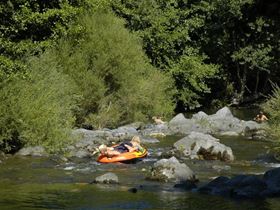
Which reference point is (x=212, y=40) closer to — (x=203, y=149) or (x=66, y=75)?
(x=66, y=75)

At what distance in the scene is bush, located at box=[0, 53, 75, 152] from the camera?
72.9 feet

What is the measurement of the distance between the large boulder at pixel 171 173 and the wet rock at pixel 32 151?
5.64 m

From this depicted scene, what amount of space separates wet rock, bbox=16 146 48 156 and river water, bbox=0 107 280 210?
472 millimetres

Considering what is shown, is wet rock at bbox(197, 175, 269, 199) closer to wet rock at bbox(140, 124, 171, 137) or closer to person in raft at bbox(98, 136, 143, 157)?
person in raft at bbox(98, 136, 143, 157)

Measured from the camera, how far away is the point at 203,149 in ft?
75.9

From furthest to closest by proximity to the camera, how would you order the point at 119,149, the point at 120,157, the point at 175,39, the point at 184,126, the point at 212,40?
the point at 212,40
the point at 175,39
the point at 184,126
the point at 119,149
the point at 120,157

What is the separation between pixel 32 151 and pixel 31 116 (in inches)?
50.1

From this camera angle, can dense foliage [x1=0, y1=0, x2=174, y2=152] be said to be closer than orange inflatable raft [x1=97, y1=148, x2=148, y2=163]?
No

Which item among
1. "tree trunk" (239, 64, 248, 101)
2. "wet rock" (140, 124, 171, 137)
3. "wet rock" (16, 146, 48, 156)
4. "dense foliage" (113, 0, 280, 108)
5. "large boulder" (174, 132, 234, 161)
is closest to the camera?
"wet rock" (16, 146, 48, 156)

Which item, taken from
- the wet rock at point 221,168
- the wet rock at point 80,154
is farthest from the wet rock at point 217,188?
the wet rock at point 80,154

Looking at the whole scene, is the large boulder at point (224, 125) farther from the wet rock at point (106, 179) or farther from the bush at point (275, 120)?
the wet rock at point (106, 179)

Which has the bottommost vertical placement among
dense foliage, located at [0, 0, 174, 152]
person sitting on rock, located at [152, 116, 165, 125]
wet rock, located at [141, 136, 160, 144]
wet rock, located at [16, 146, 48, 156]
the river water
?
the river water

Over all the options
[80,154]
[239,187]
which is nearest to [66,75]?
[80,154]

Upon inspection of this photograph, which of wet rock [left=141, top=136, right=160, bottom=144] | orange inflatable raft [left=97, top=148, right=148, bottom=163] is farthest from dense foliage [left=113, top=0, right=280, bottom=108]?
orange inflatable raft [left=97, top=148, right=148, bottom=163]
